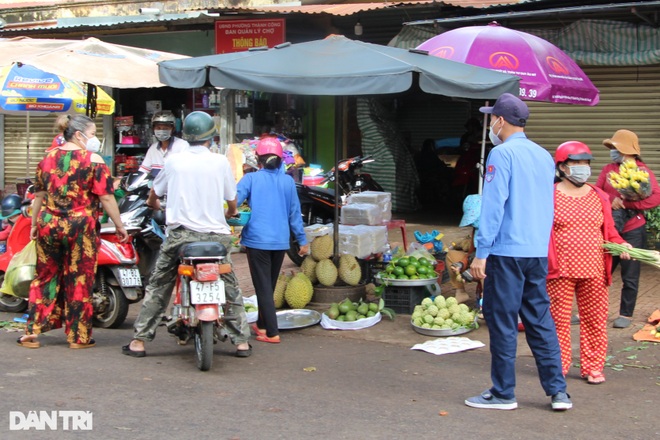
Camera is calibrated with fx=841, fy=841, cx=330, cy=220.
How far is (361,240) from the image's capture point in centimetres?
841

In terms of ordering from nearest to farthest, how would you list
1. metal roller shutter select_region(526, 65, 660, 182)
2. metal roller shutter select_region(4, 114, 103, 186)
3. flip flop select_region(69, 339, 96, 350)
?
1. flip flop select_region(69, 339, 96, 350)
2. metal roller shutter select_region(526, 65, 660, 182)
3. metal roller shutter select_region(4, 114, 103, 186)

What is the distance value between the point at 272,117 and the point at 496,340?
10205 mm

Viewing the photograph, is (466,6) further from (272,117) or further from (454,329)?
(454,329)

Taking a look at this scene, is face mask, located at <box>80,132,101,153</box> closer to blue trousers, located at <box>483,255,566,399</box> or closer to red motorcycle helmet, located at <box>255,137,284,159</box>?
red motorcycle helmet, located at <box>255,137,284,159</box>

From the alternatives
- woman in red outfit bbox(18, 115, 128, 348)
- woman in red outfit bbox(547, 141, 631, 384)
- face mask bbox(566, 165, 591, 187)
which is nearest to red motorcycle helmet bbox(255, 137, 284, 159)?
woman in red outfit bbox(18, 115, 128, 348)

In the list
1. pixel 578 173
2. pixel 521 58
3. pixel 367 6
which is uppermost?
pixel 367 6

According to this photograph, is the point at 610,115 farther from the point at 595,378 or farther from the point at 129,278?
the point at 129,278

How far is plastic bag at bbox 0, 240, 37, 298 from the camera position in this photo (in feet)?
24.1

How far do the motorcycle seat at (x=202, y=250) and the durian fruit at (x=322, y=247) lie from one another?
7.90 ft

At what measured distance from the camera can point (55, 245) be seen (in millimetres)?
6438

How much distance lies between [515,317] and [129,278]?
11.4ft

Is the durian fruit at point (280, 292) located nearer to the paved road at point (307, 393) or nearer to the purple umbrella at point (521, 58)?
the paved road at point (307, 393)

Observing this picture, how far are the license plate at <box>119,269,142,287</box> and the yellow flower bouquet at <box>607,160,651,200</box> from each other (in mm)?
4078
